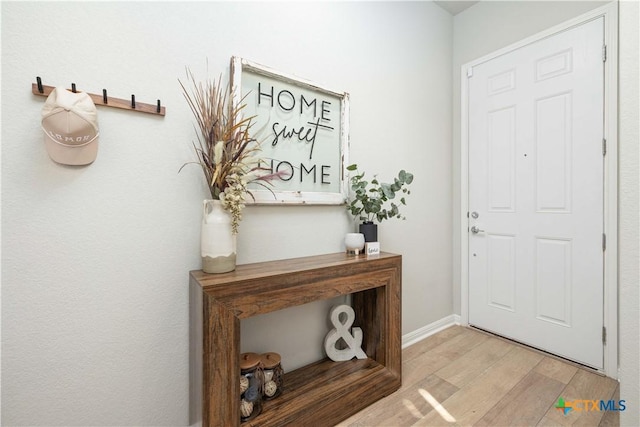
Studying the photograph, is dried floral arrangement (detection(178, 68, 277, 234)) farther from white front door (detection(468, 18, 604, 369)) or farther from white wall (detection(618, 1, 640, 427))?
white front door (detection(468, 18, 604, 369))

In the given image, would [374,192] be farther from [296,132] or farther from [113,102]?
[113,102]

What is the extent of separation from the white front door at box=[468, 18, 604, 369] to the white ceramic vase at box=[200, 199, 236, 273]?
7.10 ft

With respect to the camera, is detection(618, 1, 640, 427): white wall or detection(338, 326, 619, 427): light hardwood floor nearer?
detection(618, 1, 640, 427): white wall

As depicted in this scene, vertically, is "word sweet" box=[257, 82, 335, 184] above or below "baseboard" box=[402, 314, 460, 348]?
above

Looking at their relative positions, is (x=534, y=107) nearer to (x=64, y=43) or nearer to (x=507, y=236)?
(x=507, y=236)

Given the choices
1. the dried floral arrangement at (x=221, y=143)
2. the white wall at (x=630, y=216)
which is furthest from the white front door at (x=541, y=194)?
the dried floral arrangement at (x=221, y=143)

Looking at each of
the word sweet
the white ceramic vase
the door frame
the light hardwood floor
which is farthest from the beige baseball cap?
the door frame

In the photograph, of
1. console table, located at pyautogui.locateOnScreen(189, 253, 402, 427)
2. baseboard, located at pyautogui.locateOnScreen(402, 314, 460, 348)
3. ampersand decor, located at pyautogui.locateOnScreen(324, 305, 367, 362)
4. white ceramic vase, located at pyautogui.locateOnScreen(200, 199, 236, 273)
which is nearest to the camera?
console table, located at pyautogui.locateOnScreen(189, 253, 402, 427)

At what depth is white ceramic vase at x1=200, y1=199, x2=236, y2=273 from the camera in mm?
1192

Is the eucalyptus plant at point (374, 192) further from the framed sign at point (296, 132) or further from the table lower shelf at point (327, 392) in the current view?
the table lower shelf at point (327, 392)

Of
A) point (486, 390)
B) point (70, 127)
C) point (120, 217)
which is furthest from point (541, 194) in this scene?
point (70, 127)

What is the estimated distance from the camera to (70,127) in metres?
0.97

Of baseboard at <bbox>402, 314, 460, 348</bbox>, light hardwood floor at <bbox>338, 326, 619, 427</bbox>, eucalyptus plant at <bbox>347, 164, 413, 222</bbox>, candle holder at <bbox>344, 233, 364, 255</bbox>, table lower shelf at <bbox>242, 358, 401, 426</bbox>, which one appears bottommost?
light hardwood floor at <bbox>338, 326, 619, 427</bbox>

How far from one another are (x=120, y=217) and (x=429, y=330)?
7.73 feet
